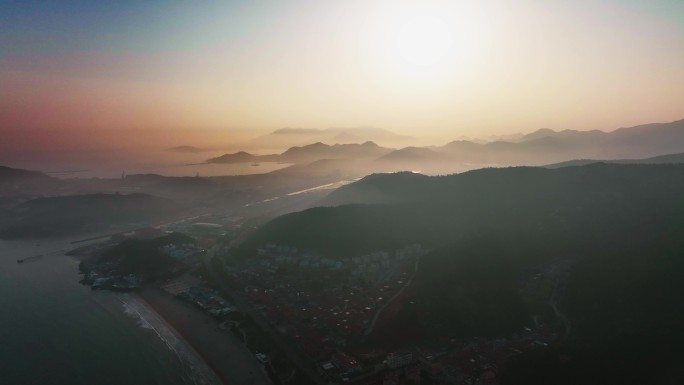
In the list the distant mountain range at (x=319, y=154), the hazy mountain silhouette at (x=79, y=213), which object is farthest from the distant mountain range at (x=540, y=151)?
the hazy mountain silhouette at (x=79, y=213)

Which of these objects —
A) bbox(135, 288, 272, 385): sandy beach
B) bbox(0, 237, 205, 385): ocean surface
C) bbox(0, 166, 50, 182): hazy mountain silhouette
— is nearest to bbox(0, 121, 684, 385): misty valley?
bbox(135, 288, 272, 385): sandy beach

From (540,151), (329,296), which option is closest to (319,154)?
→ (540,151)

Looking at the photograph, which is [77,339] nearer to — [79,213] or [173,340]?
[173,340]

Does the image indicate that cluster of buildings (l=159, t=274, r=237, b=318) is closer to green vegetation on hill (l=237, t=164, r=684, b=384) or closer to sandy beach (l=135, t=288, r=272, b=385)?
sandy beach (l=135, t=288, r=272, b=385)

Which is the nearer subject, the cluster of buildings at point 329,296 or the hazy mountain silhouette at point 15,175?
Answer: the cluster of buildings at point 329,296

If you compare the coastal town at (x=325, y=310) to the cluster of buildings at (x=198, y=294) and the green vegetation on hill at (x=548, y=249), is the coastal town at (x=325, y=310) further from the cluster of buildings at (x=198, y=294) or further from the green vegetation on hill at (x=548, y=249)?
the green vegetation on hill at (x=548, y=249)

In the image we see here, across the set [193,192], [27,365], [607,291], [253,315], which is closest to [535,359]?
[607,291]
